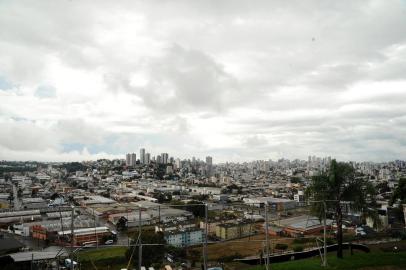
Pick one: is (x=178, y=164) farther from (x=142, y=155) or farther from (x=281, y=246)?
(x=281, y=246)

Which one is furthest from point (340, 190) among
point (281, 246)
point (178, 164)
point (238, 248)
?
point (178, 164)

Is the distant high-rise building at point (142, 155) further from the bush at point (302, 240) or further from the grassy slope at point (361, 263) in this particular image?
the grassy slope at point (361, 263)

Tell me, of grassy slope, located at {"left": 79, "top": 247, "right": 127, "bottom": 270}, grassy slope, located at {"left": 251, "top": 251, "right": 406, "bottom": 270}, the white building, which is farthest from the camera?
the white building

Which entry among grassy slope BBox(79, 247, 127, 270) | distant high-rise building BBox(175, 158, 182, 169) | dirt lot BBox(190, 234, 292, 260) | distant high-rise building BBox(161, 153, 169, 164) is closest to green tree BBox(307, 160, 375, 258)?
dirt lot BBox(190, 234, 292, 260)

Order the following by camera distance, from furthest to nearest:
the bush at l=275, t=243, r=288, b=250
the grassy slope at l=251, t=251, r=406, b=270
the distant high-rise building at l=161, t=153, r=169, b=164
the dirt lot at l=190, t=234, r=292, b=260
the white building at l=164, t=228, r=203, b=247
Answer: the distant high-rise building at l=161, t=153, r=169, b=164
the white building at l=164, t=228, r=203, b=247
the bush at l=275, t=243, r=288, b=250
the dirt lot at l=190, t=234, r=292, b=260
the grassy slope at l=251, t=251, r=406, b=270

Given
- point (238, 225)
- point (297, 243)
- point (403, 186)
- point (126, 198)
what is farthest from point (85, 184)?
point (403, 186)

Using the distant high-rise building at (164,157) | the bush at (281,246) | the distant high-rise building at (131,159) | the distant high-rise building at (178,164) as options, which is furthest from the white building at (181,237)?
the distant high-rise building at (164,157)

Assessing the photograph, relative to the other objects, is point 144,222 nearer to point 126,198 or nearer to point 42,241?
point 42,241

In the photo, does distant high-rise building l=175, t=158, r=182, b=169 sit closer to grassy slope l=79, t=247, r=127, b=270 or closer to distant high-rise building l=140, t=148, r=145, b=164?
distant high-rise building l=140, t=148, r=145, b=164
